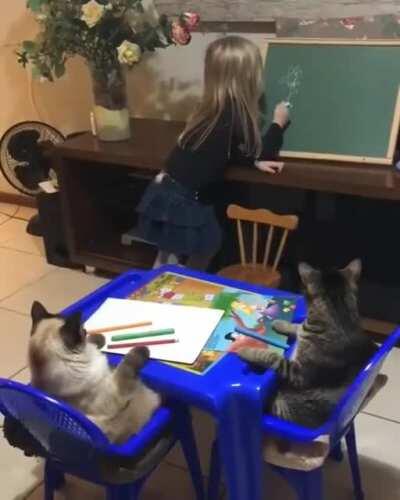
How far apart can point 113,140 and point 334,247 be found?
102 centimetres

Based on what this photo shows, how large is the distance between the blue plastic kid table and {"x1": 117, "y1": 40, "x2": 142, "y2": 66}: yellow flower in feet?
4.70

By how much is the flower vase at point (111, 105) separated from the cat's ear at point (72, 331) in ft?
5.04

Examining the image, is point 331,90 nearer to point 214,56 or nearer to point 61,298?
point 214,56

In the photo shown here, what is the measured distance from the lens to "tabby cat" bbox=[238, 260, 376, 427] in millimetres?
1250

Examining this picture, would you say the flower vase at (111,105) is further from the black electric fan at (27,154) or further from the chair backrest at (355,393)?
the chair backrest at (355,393)

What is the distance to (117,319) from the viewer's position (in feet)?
4.63

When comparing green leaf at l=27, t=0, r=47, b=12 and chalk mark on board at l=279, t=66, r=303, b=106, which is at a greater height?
green leaf at l=27, t=0, r=47, b=12

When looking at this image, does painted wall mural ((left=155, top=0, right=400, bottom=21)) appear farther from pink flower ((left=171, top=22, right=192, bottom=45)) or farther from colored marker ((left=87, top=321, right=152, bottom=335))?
colored marker ((left=87, top=321, right=152, bottom=335))

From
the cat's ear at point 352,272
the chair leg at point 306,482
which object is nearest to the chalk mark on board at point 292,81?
the cat's ear at point 352,272

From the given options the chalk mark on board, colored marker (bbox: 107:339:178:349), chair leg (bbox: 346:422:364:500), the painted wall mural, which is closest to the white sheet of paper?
colored marker (bbox: 107:339:178:349)

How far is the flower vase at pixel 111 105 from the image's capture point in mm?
2557

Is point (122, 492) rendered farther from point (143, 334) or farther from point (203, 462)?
point (203, 462)

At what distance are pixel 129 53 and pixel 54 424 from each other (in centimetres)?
160

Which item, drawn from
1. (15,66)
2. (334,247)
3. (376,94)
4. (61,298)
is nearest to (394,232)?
(334,247)
